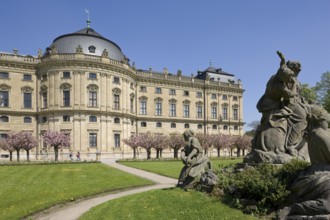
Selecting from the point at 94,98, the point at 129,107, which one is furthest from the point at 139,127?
the point at 94,98

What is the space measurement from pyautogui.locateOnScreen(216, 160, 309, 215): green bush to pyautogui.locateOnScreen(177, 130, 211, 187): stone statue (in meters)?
2.24

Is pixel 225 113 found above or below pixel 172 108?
below

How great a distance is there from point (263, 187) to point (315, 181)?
1404 mm

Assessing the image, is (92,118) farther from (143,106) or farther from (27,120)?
(143,106)

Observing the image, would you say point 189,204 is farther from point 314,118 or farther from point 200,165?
point 314,118

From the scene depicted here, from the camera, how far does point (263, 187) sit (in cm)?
707

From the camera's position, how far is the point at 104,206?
9.52 metres

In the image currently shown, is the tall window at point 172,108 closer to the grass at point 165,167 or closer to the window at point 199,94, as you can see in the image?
the window at point 199,94

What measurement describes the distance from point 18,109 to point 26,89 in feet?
12.5

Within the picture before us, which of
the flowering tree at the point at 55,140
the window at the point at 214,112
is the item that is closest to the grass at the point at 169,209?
the flowering tree at the point at 55,140

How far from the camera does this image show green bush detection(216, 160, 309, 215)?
6.92 metres

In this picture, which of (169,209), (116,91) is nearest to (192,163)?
(169,209)

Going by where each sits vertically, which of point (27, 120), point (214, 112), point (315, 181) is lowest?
point (315, 181)

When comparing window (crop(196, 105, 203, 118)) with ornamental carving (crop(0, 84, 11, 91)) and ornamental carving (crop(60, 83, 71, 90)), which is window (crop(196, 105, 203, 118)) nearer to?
ornamental carving (crop(60, 83, 71, 90))
